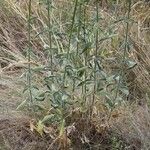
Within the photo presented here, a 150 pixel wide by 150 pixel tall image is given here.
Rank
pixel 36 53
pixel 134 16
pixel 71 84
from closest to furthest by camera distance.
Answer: pixel 71 84 < pixel 36 53 < pixel 134 16

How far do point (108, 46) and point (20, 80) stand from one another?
0.67 m

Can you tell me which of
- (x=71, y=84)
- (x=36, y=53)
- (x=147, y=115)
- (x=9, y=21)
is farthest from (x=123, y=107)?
(x=9, y=21)

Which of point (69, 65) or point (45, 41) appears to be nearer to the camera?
point (69, 65)

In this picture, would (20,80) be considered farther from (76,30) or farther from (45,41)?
(76,30)

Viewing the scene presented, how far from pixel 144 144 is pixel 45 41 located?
135 cm

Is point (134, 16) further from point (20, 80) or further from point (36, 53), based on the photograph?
point (20, 80)

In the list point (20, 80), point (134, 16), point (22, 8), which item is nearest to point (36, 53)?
point (20, 80)

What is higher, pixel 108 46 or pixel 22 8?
pixel 22 8

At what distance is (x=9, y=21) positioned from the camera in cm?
396

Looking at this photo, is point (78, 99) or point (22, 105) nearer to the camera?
point (78, 99)

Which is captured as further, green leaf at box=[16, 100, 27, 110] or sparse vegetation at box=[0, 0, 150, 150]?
green leaf at box=[16, 100, 27, 110]

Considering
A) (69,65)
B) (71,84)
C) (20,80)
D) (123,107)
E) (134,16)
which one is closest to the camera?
(69,65)

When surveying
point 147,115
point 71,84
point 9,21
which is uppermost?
point 9,21

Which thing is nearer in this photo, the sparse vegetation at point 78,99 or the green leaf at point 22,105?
the sparse vegetation at point 78,99
